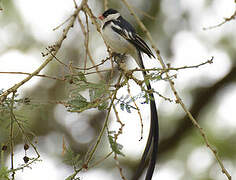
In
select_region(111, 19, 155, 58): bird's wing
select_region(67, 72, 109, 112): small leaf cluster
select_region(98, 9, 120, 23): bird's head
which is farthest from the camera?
select_region(98, 9, 120, 23): bird's head

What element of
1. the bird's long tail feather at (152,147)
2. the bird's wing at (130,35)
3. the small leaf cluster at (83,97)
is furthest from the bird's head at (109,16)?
the small leaf cluster at (83,97)

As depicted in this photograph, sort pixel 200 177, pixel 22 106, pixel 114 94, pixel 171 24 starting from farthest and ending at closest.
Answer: pixel 171 24
pixel 200 177
pixel 22 106
pixel 114 94

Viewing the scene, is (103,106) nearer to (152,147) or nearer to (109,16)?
(152,147)

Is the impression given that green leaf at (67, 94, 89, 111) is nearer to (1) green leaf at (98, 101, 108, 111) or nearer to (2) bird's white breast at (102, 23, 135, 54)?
(1) green leaf at (98, 101, 108, 111)

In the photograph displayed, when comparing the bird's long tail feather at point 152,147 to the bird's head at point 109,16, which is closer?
the bird's long tail feather at point 152,147

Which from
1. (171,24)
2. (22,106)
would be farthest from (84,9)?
(171,24)

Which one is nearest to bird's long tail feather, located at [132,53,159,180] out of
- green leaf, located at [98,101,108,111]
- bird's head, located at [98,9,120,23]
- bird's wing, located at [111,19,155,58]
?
green leaf, located at [98,101,108,111]

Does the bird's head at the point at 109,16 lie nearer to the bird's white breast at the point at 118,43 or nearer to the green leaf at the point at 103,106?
the bird's white breast at the point at 118,43

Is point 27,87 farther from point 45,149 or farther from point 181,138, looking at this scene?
point 181,138

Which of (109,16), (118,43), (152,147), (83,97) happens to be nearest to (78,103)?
(83,97)

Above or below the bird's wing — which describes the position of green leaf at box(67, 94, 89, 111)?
below

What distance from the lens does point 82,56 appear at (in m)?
3.07

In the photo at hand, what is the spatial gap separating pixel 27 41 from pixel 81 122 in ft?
2.53

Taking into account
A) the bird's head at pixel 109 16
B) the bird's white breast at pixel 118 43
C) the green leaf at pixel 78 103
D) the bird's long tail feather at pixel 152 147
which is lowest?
the bird's long tail feather at pixel 152 147
